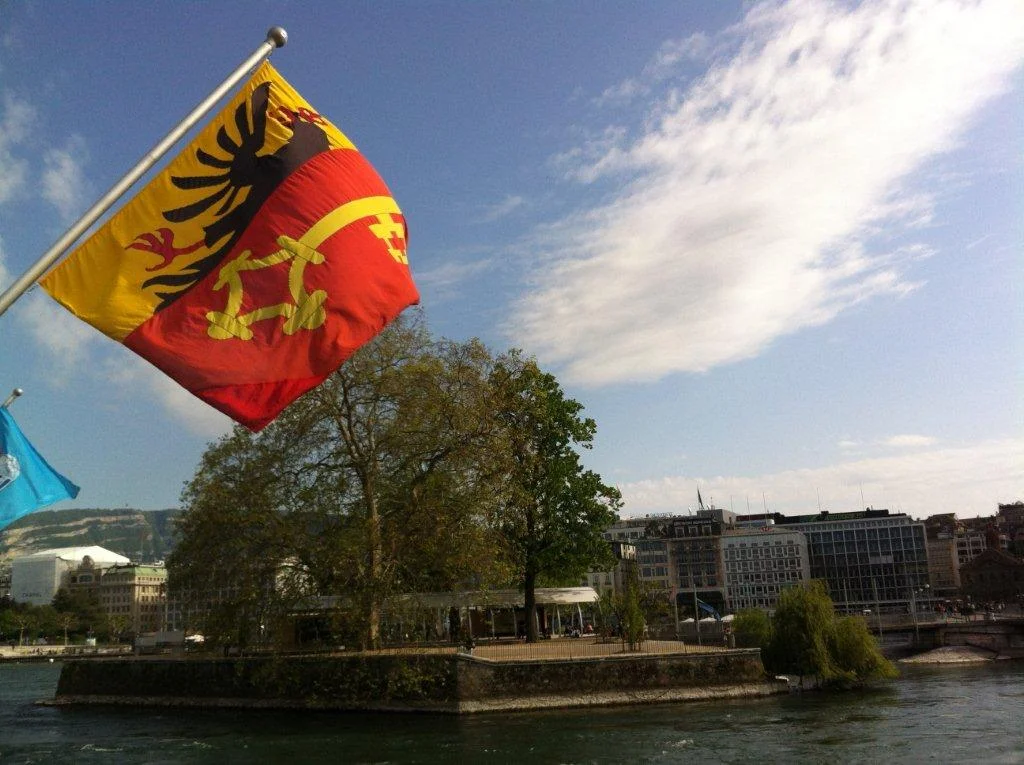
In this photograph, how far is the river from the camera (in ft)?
92.7

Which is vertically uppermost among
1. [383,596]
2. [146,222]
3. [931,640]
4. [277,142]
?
[277,142]

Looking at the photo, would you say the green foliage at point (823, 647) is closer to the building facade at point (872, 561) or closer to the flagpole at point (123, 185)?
the flagpole at point (123, 185)

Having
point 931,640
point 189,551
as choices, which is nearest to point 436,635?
point 189,551

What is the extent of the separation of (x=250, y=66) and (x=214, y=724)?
116ft

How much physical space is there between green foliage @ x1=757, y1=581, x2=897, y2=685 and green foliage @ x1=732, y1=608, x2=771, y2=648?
5180 millimetres

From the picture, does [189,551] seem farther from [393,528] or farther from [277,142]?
[277,142]

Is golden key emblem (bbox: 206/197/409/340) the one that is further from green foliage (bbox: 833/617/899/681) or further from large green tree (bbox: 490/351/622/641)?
green foliage (bbox: 833/617/899/681)

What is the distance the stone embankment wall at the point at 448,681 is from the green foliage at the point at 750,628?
1120 cm

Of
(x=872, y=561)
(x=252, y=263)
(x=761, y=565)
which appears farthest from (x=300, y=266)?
(x=872, y=561)

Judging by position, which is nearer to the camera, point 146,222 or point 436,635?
point 146,222

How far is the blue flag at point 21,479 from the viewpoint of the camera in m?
18.1

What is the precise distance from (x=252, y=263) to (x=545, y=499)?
139ft

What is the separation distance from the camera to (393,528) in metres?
43.6

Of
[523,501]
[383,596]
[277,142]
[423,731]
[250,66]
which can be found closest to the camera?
[250,66]
